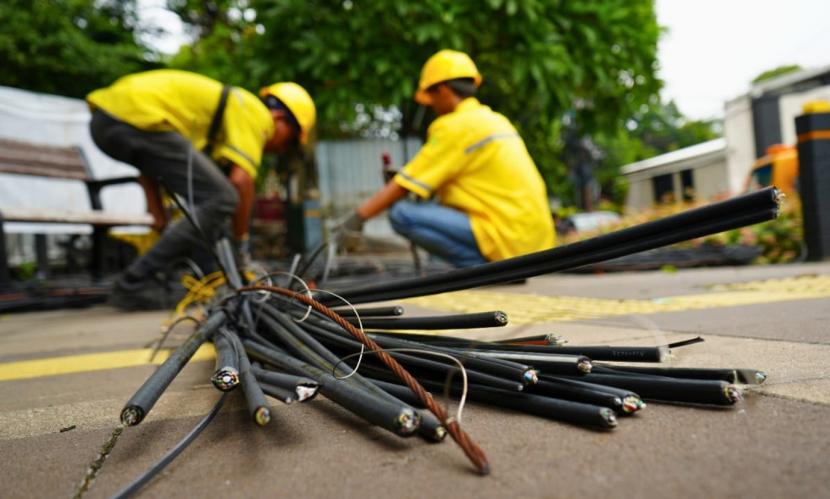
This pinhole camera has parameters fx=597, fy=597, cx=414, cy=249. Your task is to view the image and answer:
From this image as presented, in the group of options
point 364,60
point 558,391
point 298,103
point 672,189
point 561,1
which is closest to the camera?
point 558,391

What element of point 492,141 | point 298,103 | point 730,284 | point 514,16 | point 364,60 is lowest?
point 730,284

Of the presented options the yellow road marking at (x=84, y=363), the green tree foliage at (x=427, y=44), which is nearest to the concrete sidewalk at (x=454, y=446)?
the yellow road marking at (x=84, y=363)

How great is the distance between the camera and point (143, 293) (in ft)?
12.7

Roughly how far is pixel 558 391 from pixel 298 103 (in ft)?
12.4

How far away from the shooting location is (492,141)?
3646 mm

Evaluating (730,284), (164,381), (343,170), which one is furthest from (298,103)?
(343,170)

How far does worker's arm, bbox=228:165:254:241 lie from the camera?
400cm

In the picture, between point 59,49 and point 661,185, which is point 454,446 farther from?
point 661,185

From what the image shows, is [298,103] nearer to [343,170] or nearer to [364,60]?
[364,60]

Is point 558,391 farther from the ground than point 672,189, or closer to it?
closer to it

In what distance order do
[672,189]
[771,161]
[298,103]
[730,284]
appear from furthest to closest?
[672,189] → [771,161] → [298,103] → [730,284]

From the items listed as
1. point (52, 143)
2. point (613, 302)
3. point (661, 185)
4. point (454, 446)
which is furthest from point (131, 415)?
point (661, 185)

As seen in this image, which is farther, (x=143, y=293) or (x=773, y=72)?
(x=773, y=72)

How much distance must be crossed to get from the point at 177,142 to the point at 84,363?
2.07m
